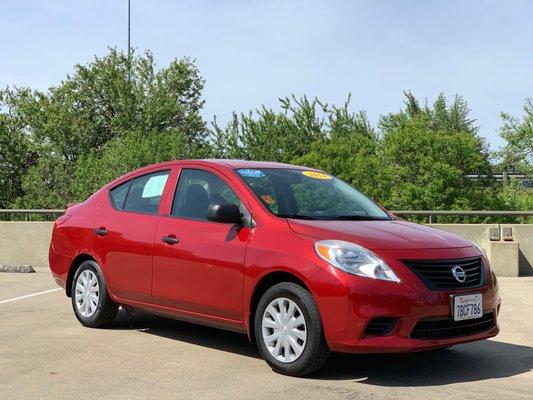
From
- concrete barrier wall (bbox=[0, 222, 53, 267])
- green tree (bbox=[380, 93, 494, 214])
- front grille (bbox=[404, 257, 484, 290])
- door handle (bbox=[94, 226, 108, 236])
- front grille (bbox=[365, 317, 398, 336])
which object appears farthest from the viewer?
green tree (bbox=[380, 93, 494, 214])

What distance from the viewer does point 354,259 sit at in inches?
199

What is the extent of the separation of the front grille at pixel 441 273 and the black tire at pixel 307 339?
2.44ft

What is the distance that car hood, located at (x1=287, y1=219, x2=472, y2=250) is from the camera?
5.19 m

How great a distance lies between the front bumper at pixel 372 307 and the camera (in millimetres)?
4926

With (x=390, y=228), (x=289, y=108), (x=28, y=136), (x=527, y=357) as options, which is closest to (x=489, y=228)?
(x=527, y=357)

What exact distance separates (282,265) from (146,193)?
212 cm

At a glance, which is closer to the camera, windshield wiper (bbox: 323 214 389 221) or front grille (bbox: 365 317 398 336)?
front grille (bbox: 365 317 398 336)

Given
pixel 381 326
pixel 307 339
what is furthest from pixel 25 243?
pixel 381 326

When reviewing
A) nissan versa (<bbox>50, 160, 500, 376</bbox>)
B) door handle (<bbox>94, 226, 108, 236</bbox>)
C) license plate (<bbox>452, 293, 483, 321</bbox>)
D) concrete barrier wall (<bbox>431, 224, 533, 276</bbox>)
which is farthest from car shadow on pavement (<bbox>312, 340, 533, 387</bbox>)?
concrete barrier wall (<bbox>431, 224, 533, 276</bbox>)

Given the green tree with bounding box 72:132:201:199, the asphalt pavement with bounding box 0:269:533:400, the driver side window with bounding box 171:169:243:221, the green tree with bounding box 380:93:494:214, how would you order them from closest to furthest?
the asphalt pavement with bounding box 0:269:533:400
the driver side window with bounding box 171:169:243:221
the green tree with bounding box 72:132:201:199
the green tree with bounding box 380:93:494:214

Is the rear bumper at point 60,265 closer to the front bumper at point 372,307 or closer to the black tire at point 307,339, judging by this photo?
the black tire at point 307,339

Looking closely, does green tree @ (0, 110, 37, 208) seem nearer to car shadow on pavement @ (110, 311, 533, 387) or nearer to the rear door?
the rear door

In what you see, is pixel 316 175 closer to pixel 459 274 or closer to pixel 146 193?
pixel 146 193

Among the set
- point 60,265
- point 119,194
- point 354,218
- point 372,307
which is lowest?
point 372,307
